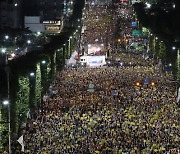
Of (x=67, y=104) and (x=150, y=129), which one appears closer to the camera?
(x=150, y=129)

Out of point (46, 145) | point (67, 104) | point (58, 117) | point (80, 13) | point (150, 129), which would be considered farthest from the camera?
point (80, 13)

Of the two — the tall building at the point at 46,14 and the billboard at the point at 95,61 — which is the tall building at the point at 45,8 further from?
the billboard at the point at 95,61

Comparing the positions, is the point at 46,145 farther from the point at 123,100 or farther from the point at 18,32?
the point at 18,32

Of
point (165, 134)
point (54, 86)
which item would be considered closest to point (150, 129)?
point (165, 134)

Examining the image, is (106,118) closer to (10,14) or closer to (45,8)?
(10,14)

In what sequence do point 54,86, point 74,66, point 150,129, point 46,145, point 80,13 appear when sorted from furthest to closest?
point 80,13 → point 74,66 → point 54,86 → point 150,129 → point 46,145

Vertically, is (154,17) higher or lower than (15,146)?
higher

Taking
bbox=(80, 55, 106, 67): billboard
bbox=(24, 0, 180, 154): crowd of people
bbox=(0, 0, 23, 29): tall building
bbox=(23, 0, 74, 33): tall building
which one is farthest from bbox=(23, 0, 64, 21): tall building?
bbox=(24, 0, 180, 154): crowd of people
